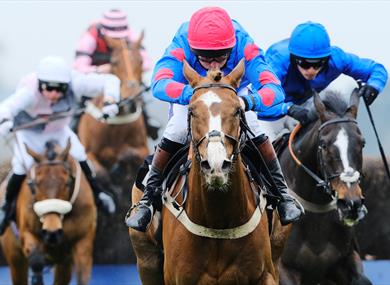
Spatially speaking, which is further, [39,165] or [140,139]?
[140,139]

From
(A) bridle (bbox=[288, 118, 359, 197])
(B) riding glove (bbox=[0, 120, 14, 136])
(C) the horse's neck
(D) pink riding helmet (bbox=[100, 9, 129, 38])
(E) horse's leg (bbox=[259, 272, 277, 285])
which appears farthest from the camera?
(D) pink riding helmet (bbox=[100, 9, 129, 38])

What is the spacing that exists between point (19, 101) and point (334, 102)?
4231 millimetres

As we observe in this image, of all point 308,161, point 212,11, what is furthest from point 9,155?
point 212,11

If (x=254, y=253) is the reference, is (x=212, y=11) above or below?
above

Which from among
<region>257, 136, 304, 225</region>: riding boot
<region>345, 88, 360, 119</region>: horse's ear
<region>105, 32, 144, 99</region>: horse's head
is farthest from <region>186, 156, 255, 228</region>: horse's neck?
<region>105, 32, 144, 99</region>: horse's head

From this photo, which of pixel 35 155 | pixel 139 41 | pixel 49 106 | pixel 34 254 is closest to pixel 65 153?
pixel 35 155

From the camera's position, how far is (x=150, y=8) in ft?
45.5

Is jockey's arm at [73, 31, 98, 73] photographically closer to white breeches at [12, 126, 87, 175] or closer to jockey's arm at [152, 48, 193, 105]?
white breeches at [12, 126, 87, 175]

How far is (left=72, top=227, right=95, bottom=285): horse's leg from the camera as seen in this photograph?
12289mm

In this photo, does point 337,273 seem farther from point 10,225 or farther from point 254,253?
point 10,225

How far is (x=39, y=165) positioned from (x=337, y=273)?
4.23m

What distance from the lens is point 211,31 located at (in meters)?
7.11

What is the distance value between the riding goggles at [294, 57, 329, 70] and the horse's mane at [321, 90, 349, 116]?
0.51 meters

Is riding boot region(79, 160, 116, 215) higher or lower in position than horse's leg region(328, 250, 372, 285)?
lower
